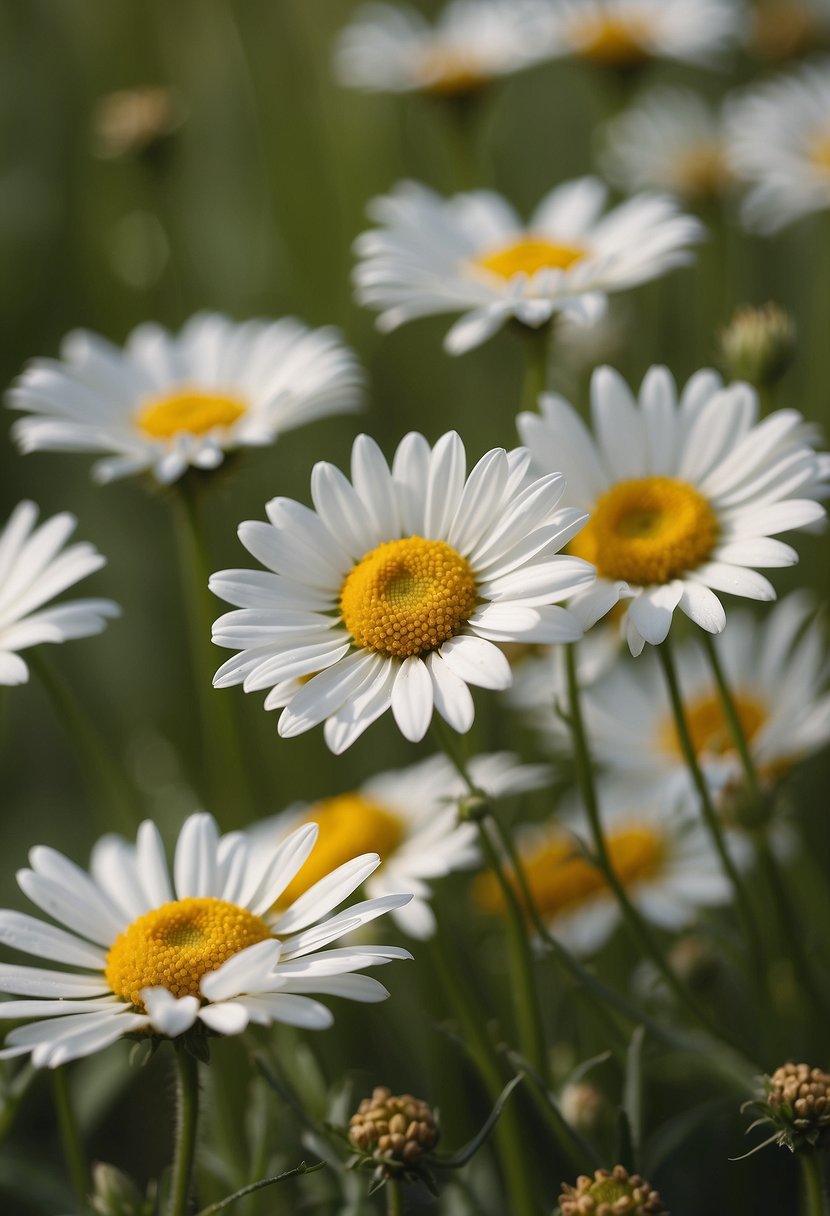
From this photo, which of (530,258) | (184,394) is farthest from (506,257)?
(184,394)

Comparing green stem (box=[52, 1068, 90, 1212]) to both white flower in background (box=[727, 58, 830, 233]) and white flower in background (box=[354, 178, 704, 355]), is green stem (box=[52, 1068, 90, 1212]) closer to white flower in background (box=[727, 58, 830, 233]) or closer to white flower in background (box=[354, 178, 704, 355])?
white flower in background (box=[354, 178, 704, 355])

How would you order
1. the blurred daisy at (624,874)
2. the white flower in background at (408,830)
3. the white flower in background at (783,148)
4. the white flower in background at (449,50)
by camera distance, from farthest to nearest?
the white flower in background at (449,50), the white flower in background at (783,148), the blurred daisy at (624,874), the white flower in background at (408,830)

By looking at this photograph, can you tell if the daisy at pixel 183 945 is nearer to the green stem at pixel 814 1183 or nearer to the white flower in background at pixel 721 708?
the green stem at pixel 814 1183

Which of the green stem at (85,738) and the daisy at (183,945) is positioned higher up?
the green stem at (85,738)

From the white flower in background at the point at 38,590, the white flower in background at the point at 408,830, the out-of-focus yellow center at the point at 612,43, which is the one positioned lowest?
the white flower in background at the point at 408,830

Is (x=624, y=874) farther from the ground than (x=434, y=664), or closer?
closer

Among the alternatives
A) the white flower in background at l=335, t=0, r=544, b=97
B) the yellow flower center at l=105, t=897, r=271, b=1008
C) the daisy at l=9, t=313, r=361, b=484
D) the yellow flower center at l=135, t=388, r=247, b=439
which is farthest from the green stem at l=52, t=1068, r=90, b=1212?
the white flower in background at l=335, t=0, r=544, b=97

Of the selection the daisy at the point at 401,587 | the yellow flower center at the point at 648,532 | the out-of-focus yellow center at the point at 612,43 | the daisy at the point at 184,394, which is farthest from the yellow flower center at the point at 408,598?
the out-of-focus yellow center at the point at 612,43

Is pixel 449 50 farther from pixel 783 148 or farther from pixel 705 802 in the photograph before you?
pixel 705 802
